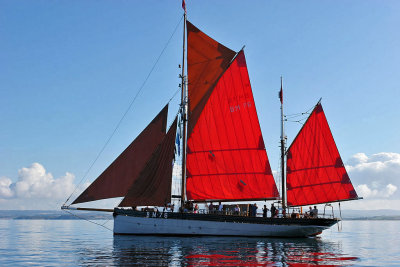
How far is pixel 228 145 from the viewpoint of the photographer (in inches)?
1694

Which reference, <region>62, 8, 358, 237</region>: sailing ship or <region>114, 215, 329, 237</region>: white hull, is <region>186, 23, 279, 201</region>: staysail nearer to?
<region>62, 8, 358, 237</region>: sailing ship

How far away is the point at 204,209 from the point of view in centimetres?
4175

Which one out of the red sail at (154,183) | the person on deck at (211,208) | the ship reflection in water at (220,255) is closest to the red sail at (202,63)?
the red sail at (154,183)

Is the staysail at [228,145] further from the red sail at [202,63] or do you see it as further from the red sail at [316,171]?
the red sail at [316,171]

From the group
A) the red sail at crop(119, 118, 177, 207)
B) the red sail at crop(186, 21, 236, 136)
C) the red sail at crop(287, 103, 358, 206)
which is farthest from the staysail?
the red sail at crop(287, 103, 358, 206)

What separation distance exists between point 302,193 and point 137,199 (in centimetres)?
1819

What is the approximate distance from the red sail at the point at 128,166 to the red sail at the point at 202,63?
3.89 meters

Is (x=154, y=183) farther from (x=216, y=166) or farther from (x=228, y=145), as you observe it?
(x=228, y=145)

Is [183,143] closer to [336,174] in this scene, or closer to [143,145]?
[143,145]

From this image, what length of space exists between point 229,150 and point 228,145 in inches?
20.7

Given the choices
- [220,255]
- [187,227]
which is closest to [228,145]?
[187,227]

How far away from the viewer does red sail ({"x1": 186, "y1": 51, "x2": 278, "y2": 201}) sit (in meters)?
42.7

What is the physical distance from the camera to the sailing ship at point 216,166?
4119 centimetres

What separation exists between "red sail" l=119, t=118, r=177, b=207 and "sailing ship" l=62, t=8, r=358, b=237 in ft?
0.32
